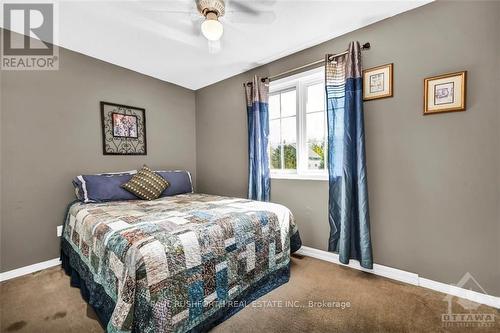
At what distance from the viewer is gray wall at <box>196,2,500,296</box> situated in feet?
5.37

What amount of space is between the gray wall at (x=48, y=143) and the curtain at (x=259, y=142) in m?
1.65

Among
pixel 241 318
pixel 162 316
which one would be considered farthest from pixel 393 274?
pixel 162 316

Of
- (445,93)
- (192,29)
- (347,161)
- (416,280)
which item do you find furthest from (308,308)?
(192,29)

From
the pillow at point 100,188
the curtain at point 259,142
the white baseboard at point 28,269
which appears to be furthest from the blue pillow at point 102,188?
the curtain at point 259,142

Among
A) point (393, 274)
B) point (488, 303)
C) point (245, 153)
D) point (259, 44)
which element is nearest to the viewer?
point (488, 303)

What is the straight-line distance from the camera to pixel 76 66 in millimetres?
2562

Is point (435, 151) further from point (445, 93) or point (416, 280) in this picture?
point (416, 280)

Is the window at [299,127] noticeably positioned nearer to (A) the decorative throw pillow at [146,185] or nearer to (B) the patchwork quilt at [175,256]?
(B) the patchwork quilt at [175,256]

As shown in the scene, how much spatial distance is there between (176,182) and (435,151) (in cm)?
282

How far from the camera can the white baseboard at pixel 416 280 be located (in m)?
1.65

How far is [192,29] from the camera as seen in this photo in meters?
2.19

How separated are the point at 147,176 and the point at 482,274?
326 centimetres

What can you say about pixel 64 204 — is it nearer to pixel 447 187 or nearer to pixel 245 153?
pixel 245 153

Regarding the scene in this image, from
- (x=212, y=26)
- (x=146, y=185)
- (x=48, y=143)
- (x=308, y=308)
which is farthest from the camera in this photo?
(x=146, y=185)
